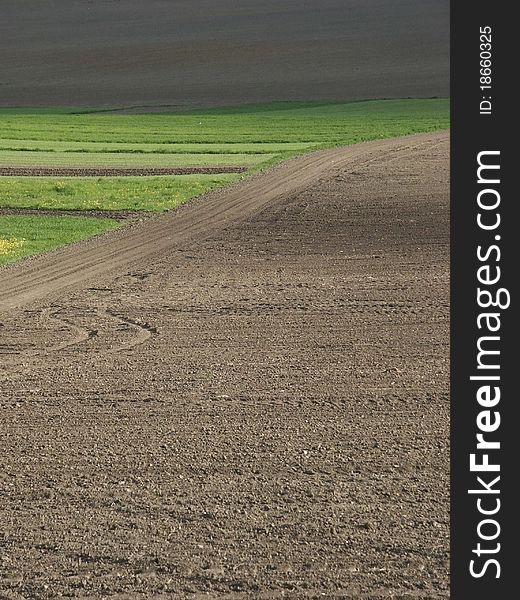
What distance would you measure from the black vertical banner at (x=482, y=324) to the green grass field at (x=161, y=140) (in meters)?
12.1

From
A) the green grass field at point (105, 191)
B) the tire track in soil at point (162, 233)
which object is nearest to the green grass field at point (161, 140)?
the green grass field at point (105, 191)

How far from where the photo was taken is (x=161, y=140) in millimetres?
41375

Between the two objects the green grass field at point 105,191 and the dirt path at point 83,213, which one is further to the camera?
the green grass field at point 105,191

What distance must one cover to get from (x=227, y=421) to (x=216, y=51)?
69.0 m

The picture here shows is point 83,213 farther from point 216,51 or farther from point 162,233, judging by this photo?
point 216,51

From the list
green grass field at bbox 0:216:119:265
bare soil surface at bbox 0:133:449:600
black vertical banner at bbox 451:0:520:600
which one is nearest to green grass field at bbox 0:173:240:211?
green grass field at bbox 0:216:119:265

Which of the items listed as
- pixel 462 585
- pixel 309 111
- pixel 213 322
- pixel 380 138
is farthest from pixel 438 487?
pixel 309 111

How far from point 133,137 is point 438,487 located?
114ft

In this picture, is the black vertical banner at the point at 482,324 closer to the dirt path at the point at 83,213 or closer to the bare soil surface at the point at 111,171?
the dirt path at the point at 83,213

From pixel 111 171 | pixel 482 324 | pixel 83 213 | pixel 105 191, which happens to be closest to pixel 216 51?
pixel 111 171

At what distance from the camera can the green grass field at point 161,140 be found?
2777cm

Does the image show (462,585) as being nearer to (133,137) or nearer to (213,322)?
(213,322)

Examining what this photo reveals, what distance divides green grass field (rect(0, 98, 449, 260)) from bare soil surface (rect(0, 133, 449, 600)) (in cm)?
522

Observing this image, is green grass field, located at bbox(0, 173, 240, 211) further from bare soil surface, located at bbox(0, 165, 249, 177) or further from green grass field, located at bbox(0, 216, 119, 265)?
green grass field, located at bbox(0, 216, 119, 265)
